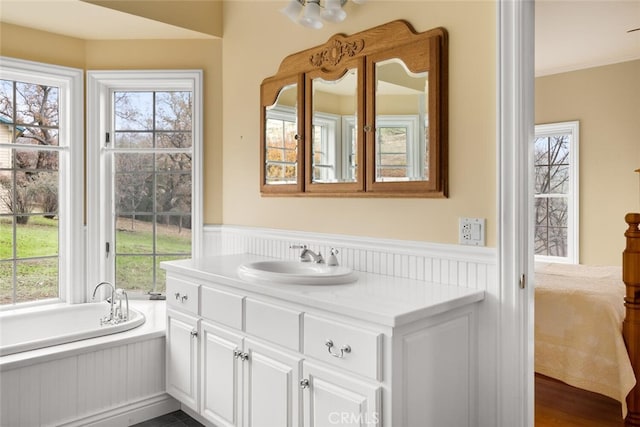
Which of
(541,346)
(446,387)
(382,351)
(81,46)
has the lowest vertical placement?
(541,346)

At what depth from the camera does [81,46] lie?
3221mm

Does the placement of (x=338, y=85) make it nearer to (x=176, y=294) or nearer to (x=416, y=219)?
(x=416, y=219)

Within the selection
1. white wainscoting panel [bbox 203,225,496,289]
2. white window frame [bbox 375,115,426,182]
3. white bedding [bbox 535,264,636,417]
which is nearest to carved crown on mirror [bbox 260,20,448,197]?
white window frame [bbox 375,115,426,182]

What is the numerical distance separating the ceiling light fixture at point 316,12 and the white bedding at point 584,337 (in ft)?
6.90

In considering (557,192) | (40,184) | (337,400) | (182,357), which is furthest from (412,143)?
(557,192)

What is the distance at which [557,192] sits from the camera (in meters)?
5.08

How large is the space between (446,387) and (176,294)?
1.50 metres

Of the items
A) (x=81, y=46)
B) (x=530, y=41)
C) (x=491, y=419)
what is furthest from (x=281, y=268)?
(x=81, y=46)

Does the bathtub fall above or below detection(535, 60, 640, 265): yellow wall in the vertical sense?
below

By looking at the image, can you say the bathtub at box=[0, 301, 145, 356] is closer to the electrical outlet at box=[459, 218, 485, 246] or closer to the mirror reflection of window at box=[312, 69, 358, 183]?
the mirror reflection of window at box=[312, 69, 358, 183]

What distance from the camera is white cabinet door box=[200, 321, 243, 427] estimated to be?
7.07 ft

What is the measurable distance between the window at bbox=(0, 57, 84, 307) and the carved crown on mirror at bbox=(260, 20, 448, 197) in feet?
4.58

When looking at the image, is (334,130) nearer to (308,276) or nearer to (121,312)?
(308,276)

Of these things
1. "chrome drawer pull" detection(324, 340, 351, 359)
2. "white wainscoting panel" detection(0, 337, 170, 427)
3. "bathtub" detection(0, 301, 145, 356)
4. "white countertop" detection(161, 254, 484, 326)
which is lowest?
"white wainscoting panel" detection(0, 337, 170, 427)
